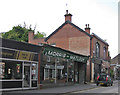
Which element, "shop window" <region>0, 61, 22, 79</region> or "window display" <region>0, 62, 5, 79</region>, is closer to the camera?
"window display" <region>0, 62, 5, 79</region>

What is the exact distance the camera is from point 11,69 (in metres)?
17.3

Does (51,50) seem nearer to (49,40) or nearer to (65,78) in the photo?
(65,78)

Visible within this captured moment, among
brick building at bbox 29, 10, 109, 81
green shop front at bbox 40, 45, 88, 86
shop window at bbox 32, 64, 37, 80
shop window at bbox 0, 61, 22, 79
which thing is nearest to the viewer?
shop window at bbox 0, 61, 22, 79

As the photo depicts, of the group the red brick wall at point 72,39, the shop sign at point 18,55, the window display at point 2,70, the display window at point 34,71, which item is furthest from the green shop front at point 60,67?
the window display at point 2,70

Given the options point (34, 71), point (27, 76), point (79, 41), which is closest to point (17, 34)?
point (79, 41)

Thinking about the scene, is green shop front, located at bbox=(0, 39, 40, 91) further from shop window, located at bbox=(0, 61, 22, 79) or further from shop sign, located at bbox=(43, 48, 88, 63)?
shop sign, located at bbox=(43, 48, 88, 63)

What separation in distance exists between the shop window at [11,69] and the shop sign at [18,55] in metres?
0.51

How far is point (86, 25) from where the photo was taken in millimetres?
37000

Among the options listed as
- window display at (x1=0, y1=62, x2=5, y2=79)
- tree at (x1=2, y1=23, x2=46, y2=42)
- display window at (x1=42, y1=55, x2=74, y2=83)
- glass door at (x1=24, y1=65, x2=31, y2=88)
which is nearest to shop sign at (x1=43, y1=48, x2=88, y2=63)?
display window at (x1=42, y1=55, x2=74, y2=83)

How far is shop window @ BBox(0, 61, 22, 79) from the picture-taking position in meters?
16.5

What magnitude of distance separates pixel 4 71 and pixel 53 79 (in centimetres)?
752

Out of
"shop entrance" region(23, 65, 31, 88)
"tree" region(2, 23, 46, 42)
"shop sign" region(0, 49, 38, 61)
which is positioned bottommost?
"shop entrance" region(23, 65, 31, 88)

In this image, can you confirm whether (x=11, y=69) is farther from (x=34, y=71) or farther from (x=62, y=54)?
(x=62, y=54)

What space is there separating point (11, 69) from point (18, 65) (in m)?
0.95
